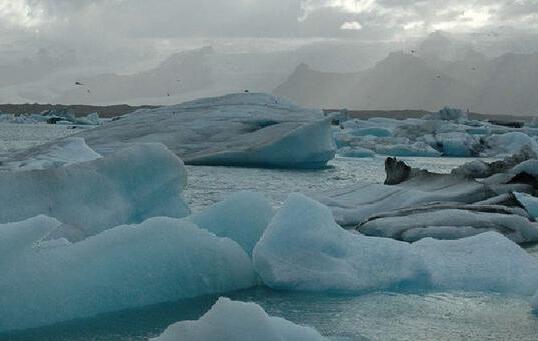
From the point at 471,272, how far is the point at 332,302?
1.43 metres

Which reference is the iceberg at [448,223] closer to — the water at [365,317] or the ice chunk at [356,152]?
the water at [365,317]

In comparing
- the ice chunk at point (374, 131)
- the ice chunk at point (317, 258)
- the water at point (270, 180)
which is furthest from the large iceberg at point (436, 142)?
the ice chunk at point (317, 258)

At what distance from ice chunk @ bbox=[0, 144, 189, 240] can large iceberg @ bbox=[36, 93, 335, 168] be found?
10342mm

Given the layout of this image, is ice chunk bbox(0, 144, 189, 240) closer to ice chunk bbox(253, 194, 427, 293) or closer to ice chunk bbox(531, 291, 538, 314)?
ice chunk bbox(253, 194, 427, 293)

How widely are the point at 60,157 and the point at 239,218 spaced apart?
4.77 metres

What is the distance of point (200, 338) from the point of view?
332cm

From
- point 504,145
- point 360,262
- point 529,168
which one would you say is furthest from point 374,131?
point 360,262

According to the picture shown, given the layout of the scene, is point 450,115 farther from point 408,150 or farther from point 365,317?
point 365,317

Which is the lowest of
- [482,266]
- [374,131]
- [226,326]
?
[374,131]

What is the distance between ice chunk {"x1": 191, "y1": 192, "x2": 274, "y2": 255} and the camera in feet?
21.7

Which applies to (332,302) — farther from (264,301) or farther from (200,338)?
(200,338)

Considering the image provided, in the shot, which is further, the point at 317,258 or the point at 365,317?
the point at 317,258

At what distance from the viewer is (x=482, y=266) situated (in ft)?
21.9

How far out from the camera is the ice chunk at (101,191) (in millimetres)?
6609
